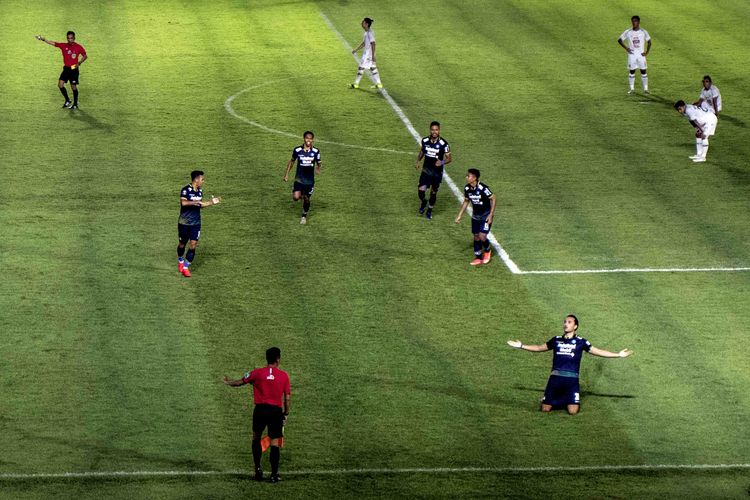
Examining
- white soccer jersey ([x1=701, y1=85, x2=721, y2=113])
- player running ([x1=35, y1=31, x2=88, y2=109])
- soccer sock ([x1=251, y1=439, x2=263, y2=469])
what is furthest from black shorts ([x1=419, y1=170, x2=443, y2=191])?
soccer sock ([x1=251, y1=439, x2=263, y2=469])

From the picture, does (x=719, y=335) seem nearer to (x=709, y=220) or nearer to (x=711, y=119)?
(x=709, y=220)

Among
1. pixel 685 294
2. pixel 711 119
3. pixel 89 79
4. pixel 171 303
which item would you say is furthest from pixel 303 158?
pixel 89 79

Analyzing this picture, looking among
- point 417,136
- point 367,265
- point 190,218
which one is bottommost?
point 417,136

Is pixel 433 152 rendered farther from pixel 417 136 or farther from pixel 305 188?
pixel 417 136

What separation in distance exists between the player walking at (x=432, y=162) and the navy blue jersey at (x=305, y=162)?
95.6 inches

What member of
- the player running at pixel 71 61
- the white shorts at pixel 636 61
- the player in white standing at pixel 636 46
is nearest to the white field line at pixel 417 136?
the player in white standing at pixel 636 46

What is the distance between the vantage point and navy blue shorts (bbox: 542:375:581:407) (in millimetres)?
23656

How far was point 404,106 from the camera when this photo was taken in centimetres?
4334

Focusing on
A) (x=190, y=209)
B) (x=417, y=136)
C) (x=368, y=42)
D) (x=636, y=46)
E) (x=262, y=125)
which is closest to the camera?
(x=190, y=209)

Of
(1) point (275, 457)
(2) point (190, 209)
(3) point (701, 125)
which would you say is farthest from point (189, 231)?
(3) point (701, 125)

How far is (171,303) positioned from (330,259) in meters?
3.97

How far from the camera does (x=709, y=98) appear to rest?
131ft

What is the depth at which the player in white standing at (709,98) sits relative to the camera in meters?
39.5

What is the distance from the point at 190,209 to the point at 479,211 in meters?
5.76
